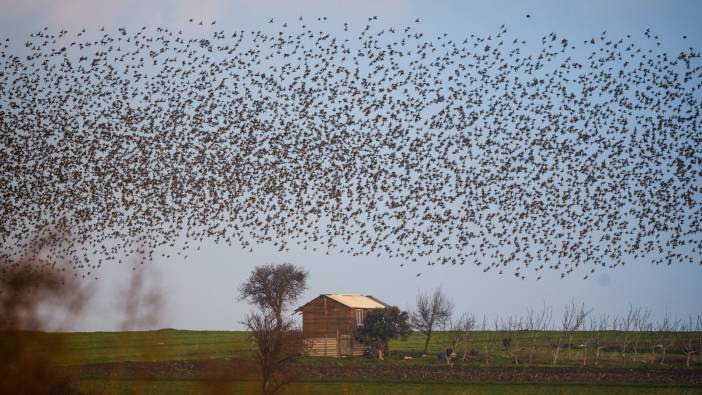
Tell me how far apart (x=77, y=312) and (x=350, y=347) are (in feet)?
191

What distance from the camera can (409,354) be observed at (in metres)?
72.2

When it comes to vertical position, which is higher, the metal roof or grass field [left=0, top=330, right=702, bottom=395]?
the metal roof

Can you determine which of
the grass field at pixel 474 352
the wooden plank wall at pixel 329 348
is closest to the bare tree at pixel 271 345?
the grass field at pixel 474 352

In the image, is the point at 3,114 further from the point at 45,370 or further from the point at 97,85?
the point at 45,370

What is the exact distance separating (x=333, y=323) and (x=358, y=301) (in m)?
5.73

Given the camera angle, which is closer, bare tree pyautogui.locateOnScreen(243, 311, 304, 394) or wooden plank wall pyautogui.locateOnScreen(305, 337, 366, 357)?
bare tree pyautogui.locateOnScreen(243, 311, 304, 394)

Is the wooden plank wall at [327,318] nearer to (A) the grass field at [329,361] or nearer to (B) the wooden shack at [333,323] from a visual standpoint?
(B) the wooden shack at [333,323]

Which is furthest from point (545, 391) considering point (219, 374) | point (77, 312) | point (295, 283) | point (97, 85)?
point (295, 283)

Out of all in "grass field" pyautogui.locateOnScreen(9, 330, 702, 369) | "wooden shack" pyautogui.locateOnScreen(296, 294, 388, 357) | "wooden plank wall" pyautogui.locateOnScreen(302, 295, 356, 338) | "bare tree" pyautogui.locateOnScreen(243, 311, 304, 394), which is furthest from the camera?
"wooden plank wall" pyautogui.locateOnScreen(302, 295, 356, 338)

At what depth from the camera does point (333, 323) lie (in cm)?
7538

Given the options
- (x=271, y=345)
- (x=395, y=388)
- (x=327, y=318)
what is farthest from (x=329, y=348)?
(x=271, y=345)

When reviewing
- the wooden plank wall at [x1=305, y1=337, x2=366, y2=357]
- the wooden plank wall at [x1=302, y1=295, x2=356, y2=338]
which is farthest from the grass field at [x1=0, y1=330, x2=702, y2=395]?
the wooden plank wall at [x1=302, y1=295, x2=356, y2=338]

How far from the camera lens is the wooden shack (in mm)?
73438

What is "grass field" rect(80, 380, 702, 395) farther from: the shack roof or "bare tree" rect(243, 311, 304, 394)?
the shack roof
